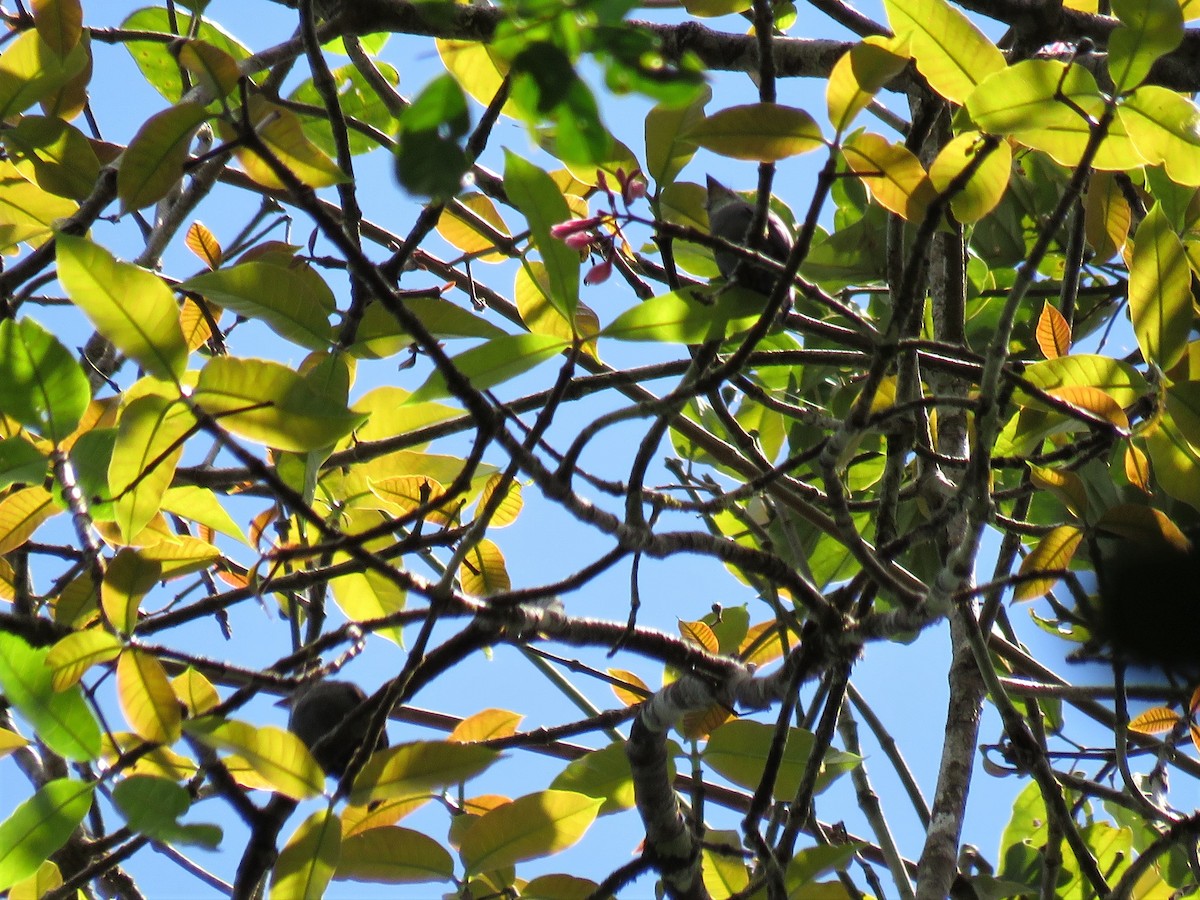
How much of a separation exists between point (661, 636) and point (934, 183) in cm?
47

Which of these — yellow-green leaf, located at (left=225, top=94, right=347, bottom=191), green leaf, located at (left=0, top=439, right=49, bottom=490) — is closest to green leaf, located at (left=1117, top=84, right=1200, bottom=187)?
yellow-green leaf, located at (left=225, top=94, right=347, bottom=191)

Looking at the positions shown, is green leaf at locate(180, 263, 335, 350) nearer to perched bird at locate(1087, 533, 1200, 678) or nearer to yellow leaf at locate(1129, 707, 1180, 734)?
perched bird at locate(1087, 533, 1200, 678)

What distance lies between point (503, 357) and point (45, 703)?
44cm

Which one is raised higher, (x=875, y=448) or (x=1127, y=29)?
(x=875, y=448)

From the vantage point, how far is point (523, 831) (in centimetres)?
101

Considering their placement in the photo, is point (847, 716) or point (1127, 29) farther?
point (847, 716)

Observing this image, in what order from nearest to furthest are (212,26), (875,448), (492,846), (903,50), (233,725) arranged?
(233,725)
(903,50)
(492,846)
(212,26)
(875,448)

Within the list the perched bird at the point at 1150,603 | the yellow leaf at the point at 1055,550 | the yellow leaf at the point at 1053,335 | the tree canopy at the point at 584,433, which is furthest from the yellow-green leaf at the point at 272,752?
the yellow leaf at the point at 1053,335

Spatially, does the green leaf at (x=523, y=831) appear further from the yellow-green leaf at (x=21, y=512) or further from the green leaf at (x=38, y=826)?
the yellow-green leaf at (x=21, y=512)

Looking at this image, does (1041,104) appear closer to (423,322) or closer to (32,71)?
(423,322)

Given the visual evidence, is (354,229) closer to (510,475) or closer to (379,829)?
(510,475)

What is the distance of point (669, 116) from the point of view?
3.39ft

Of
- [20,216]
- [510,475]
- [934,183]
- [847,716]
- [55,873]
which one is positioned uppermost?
[20,216]

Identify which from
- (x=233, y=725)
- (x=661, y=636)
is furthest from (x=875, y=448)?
(x=233, y=725)
